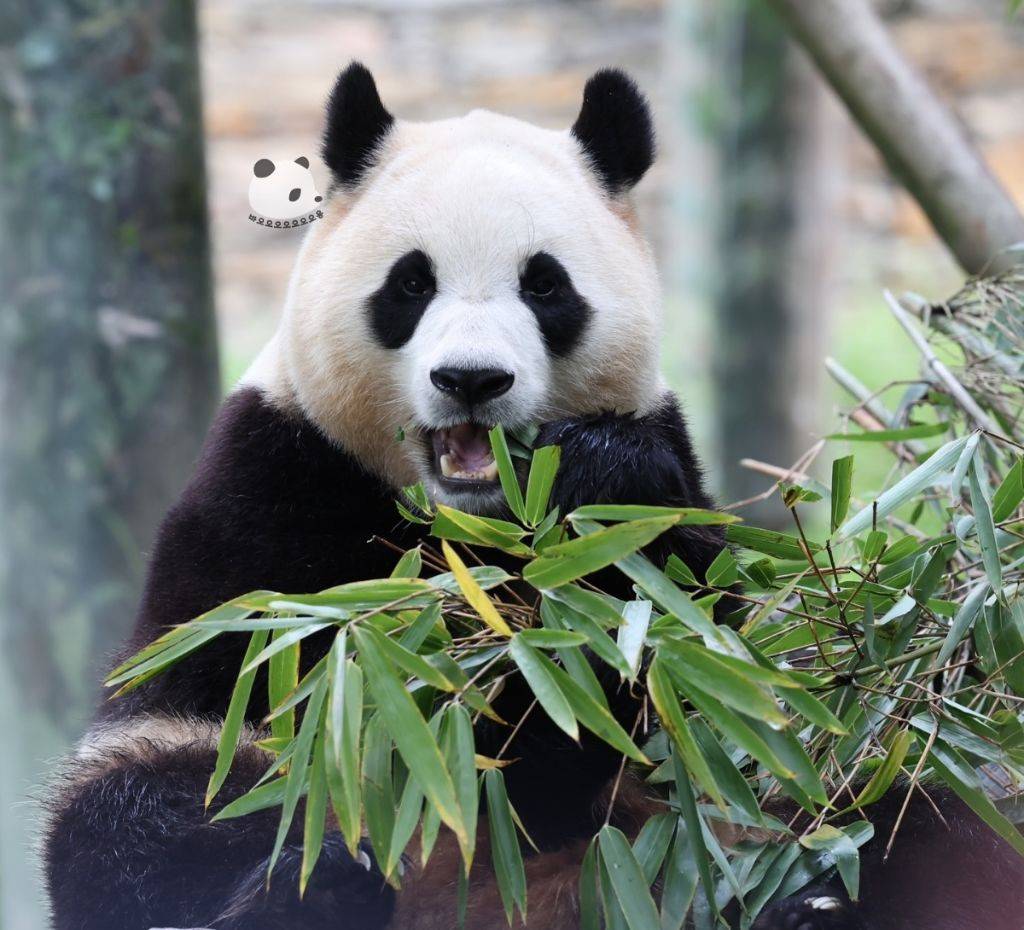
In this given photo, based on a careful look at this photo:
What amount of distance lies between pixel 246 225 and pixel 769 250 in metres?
5.85

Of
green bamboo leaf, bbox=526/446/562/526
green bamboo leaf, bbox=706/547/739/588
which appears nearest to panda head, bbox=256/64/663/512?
green bamboo leaf, bbox=526/446/562/526

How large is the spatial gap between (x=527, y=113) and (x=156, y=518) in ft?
28.2

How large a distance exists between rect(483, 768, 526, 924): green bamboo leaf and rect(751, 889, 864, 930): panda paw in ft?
1.24

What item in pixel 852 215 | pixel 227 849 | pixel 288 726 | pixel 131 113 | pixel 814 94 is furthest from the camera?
pixel 852 215

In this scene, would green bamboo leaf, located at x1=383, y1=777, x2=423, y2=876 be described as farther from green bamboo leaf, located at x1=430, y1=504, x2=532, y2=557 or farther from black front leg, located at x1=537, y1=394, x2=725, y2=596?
black front leg, located at x1=537, y1=394, x2=725, y2=596

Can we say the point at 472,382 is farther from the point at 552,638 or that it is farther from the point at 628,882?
the point at 628,882

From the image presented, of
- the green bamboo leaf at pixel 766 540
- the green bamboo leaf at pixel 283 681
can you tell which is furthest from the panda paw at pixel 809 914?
the green bamboo leaf at pixel 283 681

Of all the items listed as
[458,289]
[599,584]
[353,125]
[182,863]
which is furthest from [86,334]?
[599,584]

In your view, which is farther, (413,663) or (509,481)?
(509,481)

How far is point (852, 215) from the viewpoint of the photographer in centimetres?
1158

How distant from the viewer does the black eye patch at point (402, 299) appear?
85.3 inches

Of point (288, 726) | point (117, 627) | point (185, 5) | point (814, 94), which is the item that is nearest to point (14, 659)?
point (117, 627)

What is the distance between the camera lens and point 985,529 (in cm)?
183

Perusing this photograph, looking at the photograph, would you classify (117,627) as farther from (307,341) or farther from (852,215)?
(852,215)
